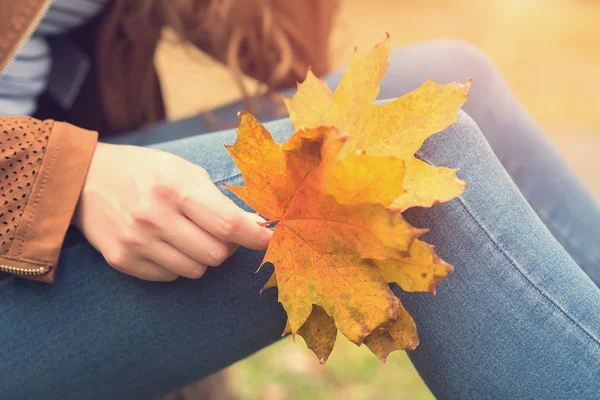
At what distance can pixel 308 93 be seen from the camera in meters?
0.49

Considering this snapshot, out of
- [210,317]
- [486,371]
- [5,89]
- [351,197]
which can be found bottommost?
[5,89]

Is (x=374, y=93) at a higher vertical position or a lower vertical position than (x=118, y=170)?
higher

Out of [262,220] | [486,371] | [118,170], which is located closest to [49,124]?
[118,170]

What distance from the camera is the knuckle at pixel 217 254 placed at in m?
0.49

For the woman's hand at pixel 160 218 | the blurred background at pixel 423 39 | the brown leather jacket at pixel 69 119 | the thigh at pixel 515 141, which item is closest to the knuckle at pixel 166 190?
the woman's hand at pixel 160 218

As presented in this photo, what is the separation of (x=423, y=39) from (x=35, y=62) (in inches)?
89.5

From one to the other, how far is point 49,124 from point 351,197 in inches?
13.0

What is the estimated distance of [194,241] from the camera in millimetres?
483

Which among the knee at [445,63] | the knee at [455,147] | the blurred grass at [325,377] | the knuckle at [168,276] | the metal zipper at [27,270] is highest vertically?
the knee at [455,147]

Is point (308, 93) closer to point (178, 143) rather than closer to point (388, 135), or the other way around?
point (388, 135)

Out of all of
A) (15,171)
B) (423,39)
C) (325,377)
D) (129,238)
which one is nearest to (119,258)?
(129,238)

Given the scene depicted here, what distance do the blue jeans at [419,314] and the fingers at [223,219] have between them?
0.07 meters

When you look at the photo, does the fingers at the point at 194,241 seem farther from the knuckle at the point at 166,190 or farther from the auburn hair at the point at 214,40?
the auburn hair at the point at 214,40

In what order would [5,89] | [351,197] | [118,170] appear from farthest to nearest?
[5,89], [118,170], [351,197]
